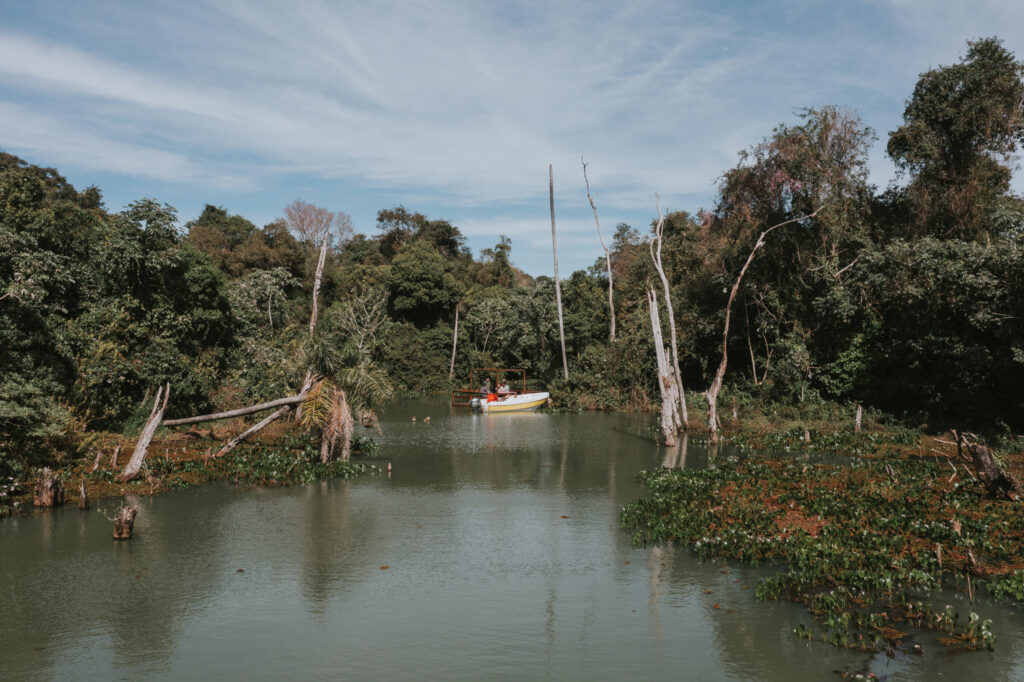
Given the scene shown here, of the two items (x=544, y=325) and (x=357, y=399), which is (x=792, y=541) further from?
(x=544, y=325)

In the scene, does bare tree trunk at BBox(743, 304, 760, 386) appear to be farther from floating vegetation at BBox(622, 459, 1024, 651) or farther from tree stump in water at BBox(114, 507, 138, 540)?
tree stump in water at BBox(114, 507, 138, 540)

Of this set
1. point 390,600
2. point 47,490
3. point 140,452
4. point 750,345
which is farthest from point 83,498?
point 750,345

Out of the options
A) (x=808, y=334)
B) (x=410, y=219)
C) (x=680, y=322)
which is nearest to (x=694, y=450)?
(x=808, y=334)

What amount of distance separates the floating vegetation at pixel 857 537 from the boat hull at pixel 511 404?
58.6ft

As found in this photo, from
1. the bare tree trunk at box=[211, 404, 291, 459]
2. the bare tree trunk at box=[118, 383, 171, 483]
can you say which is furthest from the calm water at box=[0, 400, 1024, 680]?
the bare tree trunk at box=[211, 404, 291, 459]

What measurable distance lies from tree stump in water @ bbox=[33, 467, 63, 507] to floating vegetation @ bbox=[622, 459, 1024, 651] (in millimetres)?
11306

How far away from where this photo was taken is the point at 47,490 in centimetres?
1352

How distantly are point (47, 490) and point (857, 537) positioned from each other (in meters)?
15.0

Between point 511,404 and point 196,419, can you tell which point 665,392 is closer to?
point 511,404

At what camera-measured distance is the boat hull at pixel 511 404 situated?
34.6 m

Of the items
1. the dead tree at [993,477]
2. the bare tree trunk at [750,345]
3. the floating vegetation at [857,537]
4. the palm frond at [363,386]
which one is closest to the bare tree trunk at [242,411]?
the palm frond at [363,386]

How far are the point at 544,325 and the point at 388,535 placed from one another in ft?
102

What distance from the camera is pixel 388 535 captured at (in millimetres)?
12633

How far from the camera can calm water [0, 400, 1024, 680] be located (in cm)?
762
